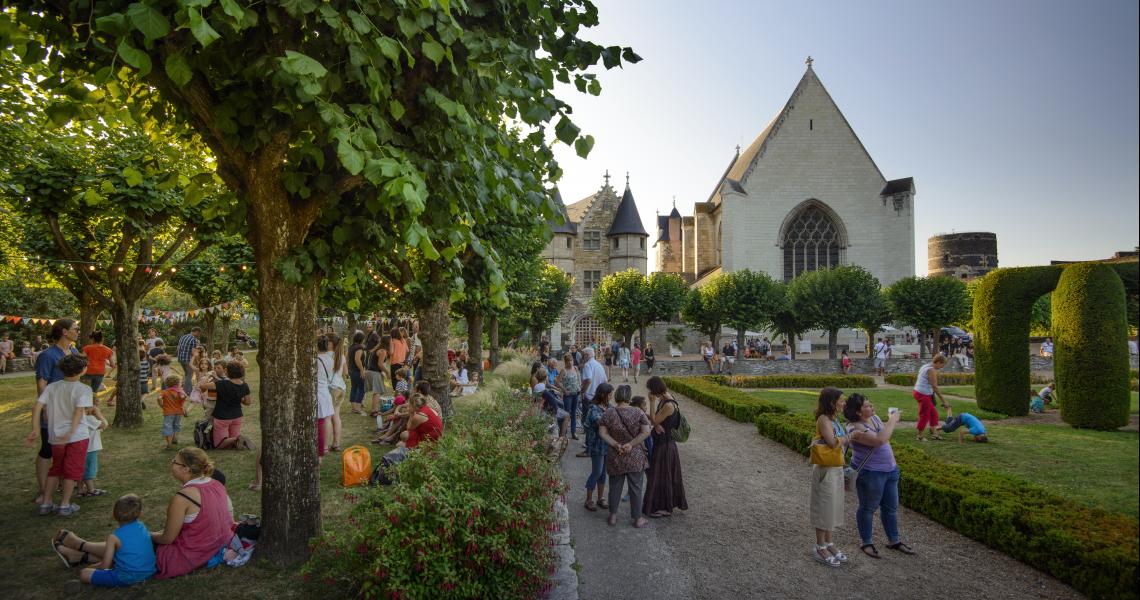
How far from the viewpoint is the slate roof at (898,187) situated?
40.9 meters

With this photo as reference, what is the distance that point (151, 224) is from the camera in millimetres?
11047

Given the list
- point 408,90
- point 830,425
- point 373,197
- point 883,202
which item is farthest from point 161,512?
point 883,202

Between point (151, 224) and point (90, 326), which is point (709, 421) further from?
point (90, 326)

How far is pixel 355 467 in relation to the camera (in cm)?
729

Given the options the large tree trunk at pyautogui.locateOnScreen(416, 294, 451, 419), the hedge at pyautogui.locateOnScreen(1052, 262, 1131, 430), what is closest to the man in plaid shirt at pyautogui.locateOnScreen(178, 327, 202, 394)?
the large tree trunk at pyautogui.locateOnScreen(416, 294, 451, 419)

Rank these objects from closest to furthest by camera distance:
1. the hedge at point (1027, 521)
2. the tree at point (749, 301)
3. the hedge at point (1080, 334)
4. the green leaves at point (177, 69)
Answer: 1. the green leaves at point (177, 69)
2. the hedge at point (1027, 521)
3. the hedge at point (1080, 334)
4. the tree at point (749, 301)

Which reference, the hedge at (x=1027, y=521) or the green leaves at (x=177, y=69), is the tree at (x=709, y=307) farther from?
the green leaves at (x=177, y=69)

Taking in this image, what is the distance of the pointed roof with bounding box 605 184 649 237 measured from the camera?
47.8 metres

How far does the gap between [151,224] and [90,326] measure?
7.37 m

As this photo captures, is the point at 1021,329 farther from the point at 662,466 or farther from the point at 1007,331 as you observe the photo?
the point at 662,466

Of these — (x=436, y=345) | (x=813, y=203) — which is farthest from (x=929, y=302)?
(x=436, y=345)

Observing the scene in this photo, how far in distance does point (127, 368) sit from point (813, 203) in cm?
4213

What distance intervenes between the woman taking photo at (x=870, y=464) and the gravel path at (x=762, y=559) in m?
0.38

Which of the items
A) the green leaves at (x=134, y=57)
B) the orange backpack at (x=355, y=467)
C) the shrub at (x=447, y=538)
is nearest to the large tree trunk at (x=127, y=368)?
the orange backpack at (x=355, y=467)
